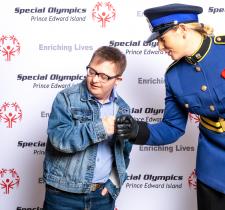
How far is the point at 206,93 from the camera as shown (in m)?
1.23

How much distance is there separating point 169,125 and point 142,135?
0.11m

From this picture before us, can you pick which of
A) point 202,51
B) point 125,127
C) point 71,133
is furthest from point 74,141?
point 202,51

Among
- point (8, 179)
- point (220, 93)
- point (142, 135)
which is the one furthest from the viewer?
point (8, 179)

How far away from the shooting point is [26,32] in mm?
1912

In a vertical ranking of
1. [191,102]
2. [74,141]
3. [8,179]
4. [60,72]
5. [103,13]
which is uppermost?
[103,13]

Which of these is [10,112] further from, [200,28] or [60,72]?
[200,28]

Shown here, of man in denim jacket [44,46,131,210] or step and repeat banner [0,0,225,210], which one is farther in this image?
step and repeat banner [0,0,225,210]

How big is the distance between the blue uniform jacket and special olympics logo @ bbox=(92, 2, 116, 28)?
0.66m

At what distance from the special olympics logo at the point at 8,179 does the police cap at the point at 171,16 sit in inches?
43.6

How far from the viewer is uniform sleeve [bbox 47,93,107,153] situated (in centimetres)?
124

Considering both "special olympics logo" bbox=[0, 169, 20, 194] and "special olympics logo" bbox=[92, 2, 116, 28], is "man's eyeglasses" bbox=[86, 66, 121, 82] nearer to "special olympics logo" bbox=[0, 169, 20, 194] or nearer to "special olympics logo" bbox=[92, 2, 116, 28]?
"special olympics logo" bbox=[92, 2, 116, 28]

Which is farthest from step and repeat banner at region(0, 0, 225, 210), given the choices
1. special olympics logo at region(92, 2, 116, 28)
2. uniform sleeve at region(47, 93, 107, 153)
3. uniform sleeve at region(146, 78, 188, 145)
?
uniform sleeve at region(47, 93, 107, 153)

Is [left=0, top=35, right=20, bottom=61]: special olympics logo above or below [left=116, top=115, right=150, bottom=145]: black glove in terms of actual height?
above

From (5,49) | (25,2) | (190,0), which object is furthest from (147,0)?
(5,49)
